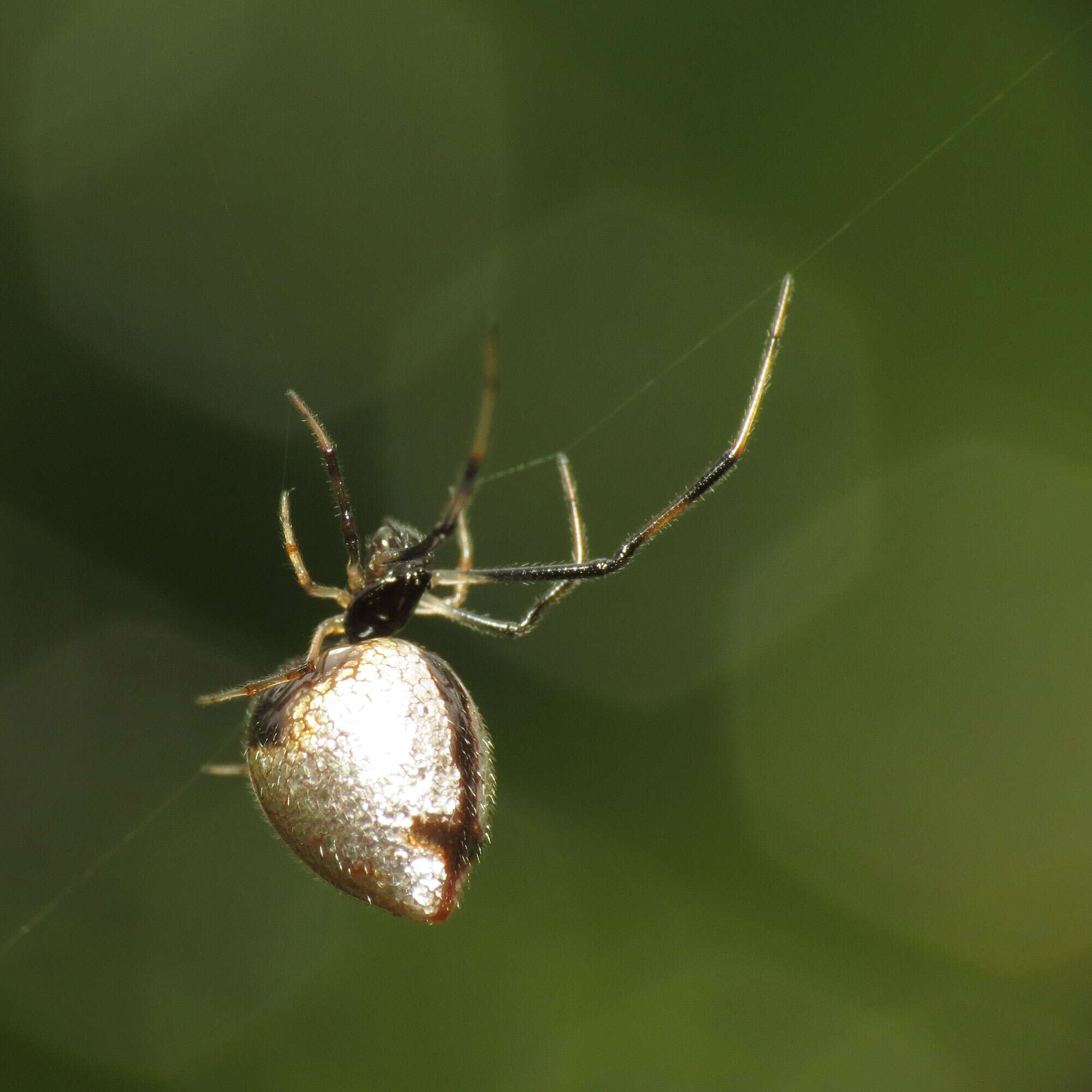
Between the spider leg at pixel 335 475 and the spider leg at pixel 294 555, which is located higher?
the spider leg at pixel 335 475

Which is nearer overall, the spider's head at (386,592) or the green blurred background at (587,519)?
the spider's head at (386,592)

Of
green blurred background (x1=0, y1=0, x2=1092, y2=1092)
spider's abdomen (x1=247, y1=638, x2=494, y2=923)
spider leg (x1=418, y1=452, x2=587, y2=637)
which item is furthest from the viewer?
green blurred background (x1=0, y1=0, x2=1092, y2=1092)

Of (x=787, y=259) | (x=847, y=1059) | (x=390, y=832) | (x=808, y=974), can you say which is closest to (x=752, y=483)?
(x=787, y=259)

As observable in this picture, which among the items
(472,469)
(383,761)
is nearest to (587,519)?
(472,469)

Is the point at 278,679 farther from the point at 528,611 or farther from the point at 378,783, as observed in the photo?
the point at 528,611

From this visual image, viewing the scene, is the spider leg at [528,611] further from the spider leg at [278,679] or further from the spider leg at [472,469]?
the spider leg at [278,679]

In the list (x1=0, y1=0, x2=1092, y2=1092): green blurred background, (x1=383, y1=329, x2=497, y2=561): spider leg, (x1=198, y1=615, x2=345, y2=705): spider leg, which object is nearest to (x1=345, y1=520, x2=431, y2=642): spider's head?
(x1=383, y1=329, x2=497, y2=561): spider leg

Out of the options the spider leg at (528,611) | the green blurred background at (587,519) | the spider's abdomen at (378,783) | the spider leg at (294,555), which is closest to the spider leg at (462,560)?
the spider leg at (528,611)

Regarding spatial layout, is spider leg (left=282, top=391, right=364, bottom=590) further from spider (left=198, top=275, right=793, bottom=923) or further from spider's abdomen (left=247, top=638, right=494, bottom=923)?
spider's abdomen (left=247, top=638, right=494, bottom=923)
